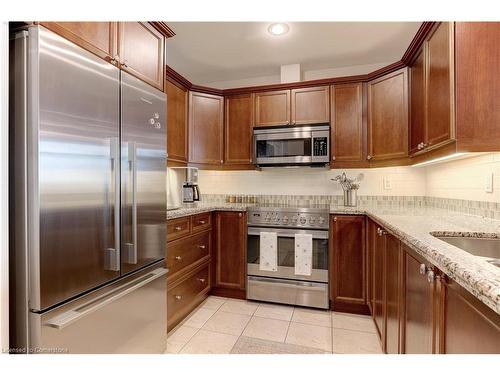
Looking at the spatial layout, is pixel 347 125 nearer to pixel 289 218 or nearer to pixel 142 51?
pixel 289 218

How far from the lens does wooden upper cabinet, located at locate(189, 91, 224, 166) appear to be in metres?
2.85

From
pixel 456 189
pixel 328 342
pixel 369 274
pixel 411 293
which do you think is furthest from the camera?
pixel 369 274

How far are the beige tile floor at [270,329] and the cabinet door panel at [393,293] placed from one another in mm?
363

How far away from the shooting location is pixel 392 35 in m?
2.39

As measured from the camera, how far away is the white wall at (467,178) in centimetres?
160

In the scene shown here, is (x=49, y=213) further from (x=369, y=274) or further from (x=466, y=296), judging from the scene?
(x=369, y=274)

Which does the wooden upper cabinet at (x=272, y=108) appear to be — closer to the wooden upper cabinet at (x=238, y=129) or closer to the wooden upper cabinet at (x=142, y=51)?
the wooden upper cabinet at (x=238, y=129)

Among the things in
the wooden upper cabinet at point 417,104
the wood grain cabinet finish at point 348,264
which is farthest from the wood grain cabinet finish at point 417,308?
the wooden upper cabinet at point 417,104

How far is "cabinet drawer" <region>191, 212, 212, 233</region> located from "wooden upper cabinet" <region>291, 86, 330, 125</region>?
52.5 inches

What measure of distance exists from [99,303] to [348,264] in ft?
6.40

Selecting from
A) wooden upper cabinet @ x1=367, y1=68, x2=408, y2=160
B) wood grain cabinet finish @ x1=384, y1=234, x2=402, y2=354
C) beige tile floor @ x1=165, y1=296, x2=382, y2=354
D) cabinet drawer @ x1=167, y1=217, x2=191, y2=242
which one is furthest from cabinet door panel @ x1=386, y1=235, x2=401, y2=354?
cabinet drawer @ x1=167, y1=217, x2=191, y2=242

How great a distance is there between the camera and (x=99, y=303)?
1.24m
